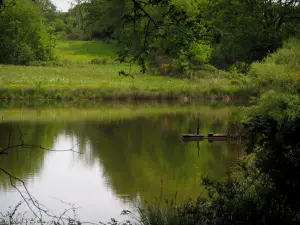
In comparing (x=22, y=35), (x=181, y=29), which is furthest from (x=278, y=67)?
(x=22, y=35)

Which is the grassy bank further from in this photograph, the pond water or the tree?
the tree

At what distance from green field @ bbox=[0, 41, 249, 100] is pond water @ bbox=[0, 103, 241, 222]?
13.5 feet

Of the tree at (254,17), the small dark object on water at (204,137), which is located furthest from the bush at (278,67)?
the small dark object on water at (204,137)

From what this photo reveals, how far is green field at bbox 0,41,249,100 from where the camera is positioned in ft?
110

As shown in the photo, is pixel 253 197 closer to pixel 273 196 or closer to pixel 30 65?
pixel 273 196

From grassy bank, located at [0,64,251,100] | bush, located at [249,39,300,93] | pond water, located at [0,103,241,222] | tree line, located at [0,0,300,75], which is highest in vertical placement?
tree line, located at [0,0,300,75]

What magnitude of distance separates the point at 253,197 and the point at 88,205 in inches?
260

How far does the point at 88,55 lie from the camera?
5234cm

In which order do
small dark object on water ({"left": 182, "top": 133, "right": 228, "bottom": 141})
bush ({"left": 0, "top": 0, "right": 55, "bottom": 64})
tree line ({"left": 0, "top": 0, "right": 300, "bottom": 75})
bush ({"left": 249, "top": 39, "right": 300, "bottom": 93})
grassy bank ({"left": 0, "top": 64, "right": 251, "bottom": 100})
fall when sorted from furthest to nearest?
bush ({"left": 0, "top": 0, "right": 55, "bottom": 64}) → grassy bank ({"left": 0, "top": 64, "right": 251, "bottom": 100}) → bush ({"left": 249, "top": 39, "right": 300, "bottom": 93}) → small dark object on water ({"left": 182, "top": 133, "right": 228, "bottom": 141}) → tree line ({"left": 0, "top": 0, "right": 300, "bottom": 75})

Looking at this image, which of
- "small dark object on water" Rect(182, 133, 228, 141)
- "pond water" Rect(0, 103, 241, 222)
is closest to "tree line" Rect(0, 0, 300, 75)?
"pond water" Rect(0, 103, 241, 222)

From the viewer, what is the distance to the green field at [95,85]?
1323 inches

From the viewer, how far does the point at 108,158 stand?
16.8 m

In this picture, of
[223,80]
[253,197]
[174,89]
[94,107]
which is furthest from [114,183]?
[223,80]

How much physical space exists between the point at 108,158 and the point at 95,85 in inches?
742
